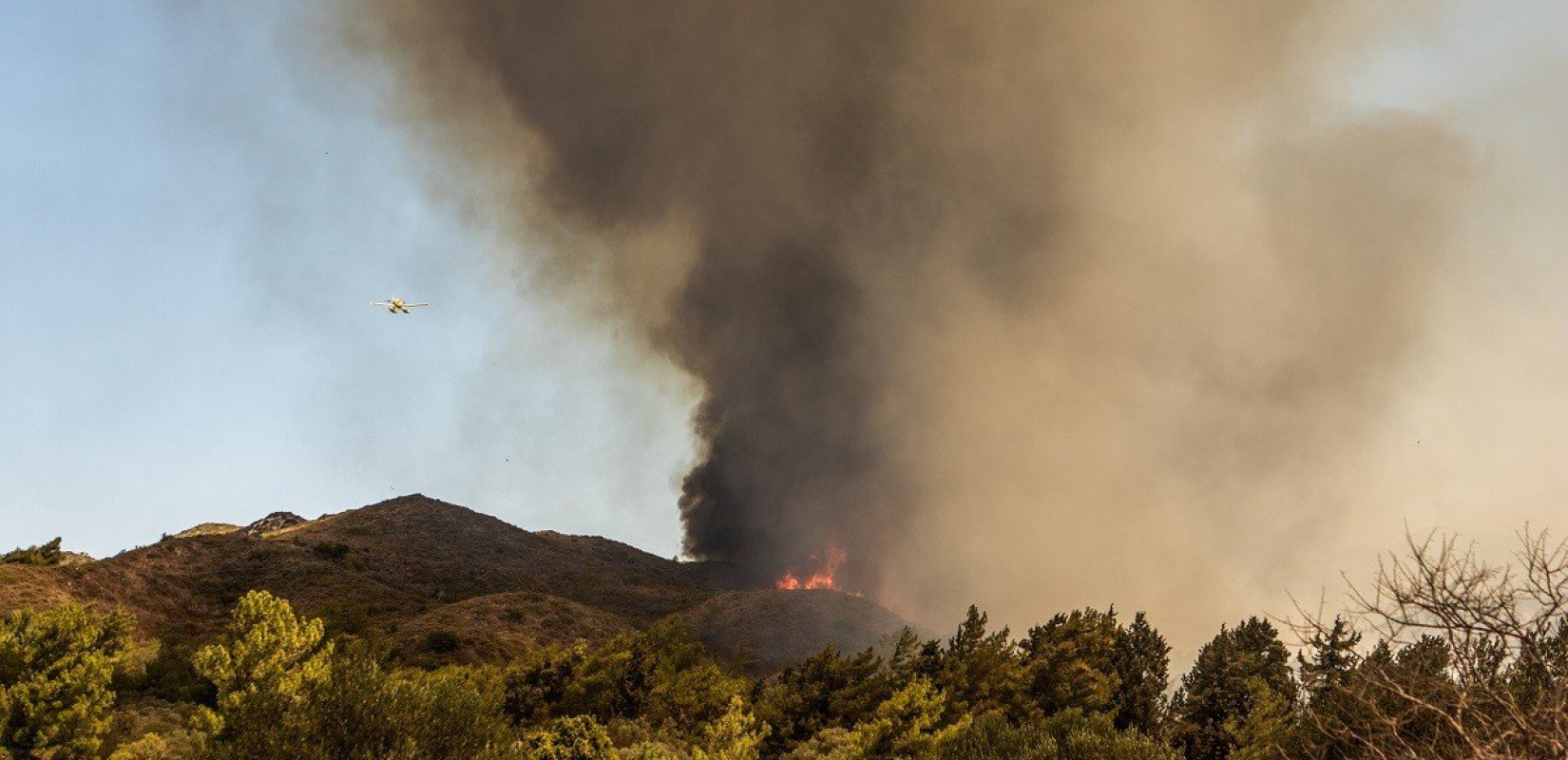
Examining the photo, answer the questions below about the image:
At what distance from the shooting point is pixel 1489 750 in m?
13.5

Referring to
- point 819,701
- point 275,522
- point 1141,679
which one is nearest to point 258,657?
point 819,701

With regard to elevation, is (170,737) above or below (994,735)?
below

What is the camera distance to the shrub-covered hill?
235ft

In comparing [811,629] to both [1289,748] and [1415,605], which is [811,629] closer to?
[1289,748]

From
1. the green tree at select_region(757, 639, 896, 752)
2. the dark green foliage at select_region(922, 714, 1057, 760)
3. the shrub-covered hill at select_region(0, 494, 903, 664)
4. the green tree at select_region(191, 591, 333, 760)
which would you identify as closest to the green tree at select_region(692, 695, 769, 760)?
the green tree at select_region(757, 639, 896, 752)

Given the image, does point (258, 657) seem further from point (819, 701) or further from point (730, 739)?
point (819, 701)

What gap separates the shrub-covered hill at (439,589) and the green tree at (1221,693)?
4768 centimetres

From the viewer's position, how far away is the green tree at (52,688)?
3278 cm

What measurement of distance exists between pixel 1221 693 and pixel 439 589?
317ft

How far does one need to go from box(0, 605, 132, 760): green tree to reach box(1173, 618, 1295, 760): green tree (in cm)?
7296

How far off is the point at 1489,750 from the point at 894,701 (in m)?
33.6

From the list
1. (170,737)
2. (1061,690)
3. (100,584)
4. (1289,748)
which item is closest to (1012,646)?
(1061,690)

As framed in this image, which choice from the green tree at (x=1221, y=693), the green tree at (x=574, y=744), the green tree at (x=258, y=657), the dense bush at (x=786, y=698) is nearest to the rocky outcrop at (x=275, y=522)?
the dense bush at (x=786, y=698)

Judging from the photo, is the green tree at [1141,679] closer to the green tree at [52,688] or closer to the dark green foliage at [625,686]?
the dark green foliage at [625,686]
